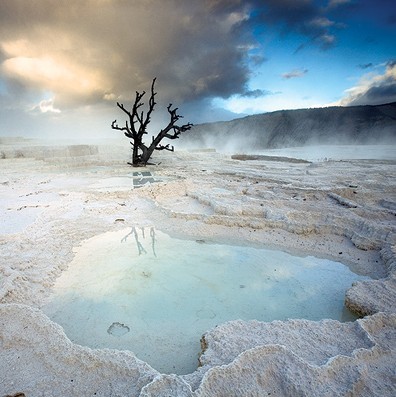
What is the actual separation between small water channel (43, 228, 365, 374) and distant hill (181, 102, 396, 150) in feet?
113

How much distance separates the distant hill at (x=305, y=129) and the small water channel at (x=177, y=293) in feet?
113

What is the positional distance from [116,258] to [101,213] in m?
1.85

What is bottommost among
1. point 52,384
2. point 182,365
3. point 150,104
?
point 182,365

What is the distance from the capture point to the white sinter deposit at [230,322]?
161 centimetres

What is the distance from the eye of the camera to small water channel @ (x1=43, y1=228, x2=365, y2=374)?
2180mm

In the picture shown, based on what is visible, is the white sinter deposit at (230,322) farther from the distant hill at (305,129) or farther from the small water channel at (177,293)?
the distant hill at (305,129)

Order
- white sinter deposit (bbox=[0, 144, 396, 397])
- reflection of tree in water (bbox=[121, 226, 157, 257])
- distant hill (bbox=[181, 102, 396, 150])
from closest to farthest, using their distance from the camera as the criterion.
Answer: white sinter deposit (bbox=[0, 144, 396, 397])
reflection of tree in water (bbox=[121, 226, 157, 257])
distant hill (bbox=[181, 102, 396, 150])

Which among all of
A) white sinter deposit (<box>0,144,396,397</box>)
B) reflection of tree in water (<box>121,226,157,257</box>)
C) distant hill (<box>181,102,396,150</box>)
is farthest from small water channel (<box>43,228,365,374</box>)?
distant hill (<box>181,102,396,150</box>)

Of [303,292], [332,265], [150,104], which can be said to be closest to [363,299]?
[303,292]

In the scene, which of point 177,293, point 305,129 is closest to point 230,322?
point 177,293

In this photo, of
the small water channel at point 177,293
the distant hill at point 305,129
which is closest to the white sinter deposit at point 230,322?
the small water channel at point 177,293

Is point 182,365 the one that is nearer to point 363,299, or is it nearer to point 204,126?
point 363,299

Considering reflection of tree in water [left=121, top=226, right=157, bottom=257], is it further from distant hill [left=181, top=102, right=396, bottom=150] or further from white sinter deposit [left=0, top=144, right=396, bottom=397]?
distant hill [left=181, top=102, right=396, bottom=150]

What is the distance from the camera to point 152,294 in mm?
2734
